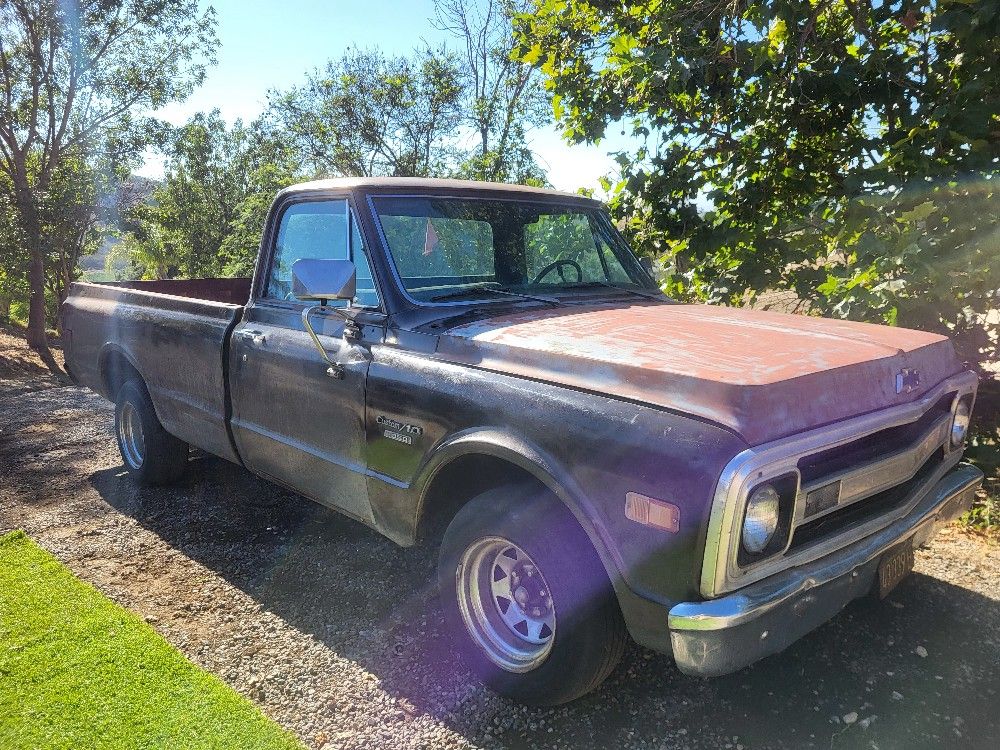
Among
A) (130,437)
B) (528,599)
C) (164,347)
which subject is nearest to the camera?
(528,599)

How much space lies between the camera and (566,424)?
88.7 inches

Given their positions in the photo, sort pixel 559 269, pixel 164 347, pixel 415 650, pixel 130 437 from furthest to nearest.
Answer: pixel 130 437 → pixel 164 347 → pixel 559 269 → pixel 415 650

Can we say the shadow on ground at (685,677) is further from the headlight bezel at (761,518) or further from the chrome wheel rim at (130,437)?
the chrome wheel rim at (130,437)

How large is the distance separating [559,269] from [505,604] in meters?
1.73

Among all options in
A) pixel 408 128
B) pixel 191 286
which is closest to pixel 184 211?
pixel 408 128

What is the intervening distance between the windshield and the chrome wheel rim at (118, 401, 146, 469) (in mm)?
2852

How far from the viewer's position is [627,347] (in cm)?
246

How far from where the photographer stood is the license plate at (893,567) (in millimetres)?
2439

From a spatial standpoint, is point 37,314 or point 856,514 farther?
point 37,314

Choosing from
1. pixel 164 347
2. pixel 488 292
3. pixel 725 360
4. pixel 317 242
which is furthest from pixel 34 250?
pixel 725 360

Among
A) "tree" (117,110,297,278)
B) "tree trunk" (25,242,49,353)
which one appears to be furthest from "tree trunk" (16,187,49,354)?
"tree" (117,110,297,278)

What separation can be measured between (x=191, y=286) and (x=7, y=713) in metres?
3.86

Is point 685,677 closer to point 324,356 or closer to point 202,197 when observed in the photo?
point 324,356

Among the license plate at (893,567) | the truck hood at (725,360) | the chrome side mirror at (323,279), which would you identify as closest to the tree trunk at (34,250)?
the chrome side mirror at (323,279)
